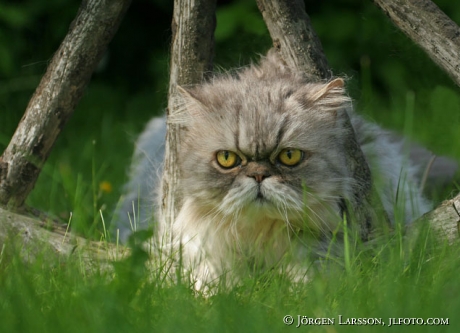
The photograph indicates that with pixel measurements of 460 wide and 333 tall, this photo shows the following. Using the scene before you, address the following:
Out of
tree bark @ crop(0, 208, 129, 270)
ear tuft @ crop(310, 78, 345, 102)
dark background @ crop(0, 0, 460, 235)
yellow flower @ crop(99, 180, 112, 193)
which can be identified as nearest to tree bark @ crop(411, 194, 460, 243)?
ear tuft @ crop(310, 78, 345, 102)

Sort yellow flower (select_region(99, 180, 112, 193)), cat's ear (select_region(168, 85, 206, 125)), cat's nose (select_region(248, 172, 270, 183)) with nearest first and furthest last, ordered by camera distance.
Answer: cat's nose (select_region(248, 172, 270, 183)), cat's ear (select_region(168, 85, 206, 125)), yellow flower (select_region(99, 180, 112, 193))

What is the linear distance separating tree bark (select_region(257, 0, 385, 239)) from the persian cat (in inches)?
2.2

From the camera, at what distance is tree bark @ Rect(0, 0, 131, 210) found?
2.88m

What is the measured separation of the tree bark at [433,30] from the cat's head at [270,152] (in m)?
0.33

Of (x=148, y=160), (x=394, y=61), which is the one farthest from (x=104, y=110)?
(x=394, y=61)

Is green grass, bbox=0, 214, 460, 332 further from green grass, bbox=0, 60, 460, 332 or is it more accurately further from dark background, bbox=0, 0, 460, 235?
dark background, bbox=0, 0, 460, 235

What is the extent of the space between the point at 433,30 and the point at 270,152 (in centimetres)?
73

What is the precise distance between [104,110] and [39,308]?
12.6ft

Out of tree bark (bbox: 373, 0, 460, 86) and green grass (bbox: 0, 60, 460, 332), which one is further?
tree bark (bbox: 373, 0, 460, 86)

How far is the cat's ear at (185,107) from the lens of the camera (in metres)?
2.68

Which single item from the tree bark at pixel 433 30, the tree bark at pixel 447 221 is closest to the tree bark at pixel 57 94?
the tree bark at pixel 433 30

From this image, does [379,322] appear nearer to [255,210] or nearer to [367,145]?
[255,210]

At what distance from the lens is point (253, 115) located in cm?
255

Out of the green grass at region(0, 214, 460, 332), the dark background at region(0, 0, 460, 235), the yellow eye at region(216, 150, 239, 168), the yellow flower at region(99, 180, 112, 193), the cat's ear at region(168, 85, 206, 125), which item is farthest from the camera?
the dark background at region(0, 0, 460, 235)
